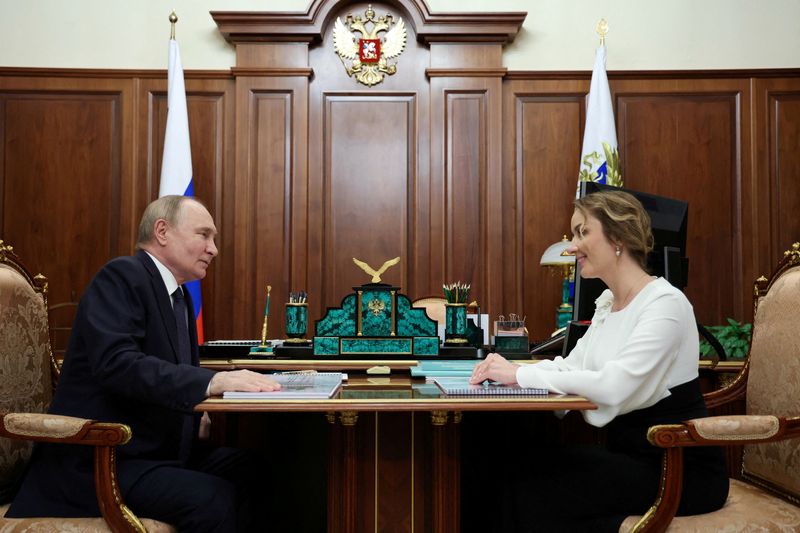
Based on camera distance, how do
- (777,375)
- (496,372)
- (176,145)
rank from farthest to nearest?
(176,145)
(777,375)
(496,372)

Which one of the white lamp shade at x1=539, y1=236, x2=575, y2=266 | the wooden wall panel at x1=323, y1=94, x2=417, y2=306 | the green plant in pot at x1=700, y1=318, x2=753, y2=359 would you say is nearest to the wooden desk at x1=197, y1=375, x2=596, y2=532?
the green plant in pot at x1=700, y1=318, x2=753, y2=359

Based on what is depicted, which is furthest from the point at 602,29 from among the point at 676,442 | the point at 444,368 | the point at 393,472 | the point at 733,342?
the point at 393,472

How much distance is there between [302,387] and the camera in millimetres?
1933

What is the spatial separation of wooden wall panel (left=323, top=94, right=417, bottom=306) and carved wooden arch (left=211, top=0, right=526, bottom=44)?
489 mm

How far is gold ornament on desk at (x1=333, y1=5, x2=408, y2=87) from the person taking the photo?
5.36 m

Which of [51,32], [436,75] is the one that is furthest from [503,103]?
[51,32]

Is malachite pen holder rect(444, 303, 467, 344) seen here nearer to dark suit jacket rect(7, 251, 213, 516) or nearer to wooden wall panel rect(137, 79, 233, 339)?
dark suit jacket rect(7, 251, 213, 516)

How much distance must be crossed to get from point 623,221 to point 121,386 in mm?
1538

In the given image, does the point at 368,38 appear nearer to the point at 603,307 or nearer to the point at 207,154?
the point at 207,154

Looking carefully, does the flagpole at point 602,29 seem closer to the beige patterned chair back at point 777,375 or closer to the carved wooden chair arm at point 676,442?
the beige patterned chair back at point 777,375

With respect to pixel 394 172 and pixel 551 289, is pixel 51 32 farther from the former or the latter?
pixel 551 289

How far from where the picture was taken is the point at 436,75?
210 inches

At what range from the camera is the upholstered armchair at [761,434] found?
1.94 meters

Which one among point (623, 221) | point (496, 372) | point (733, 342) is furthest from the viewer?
point (733, 342)
